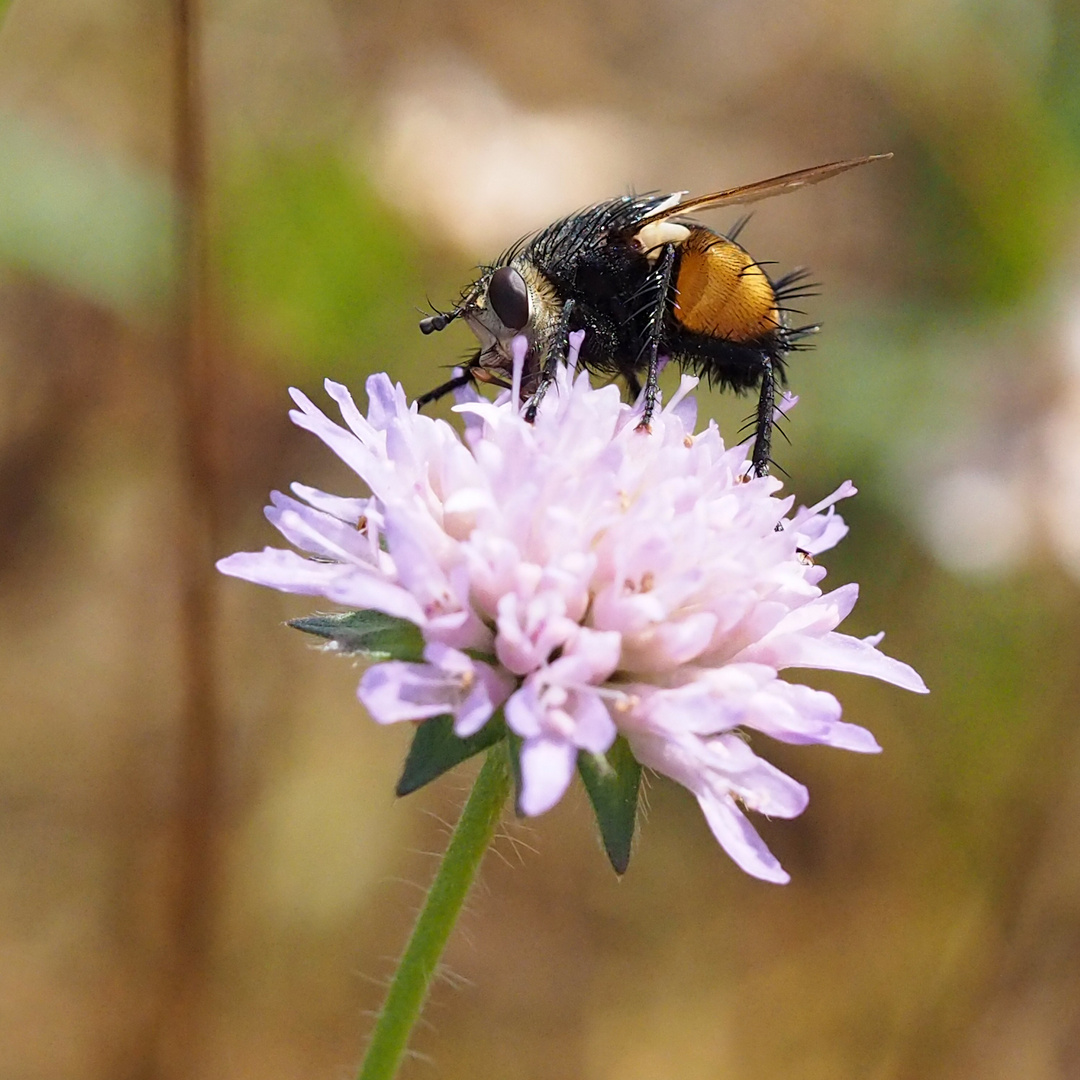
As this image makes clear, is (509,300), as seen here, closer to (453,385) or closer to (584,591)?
(453,385)

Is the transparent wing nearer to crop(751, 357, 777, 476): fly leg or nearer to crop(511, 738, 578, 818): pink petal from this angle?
crop(751, 357, 777, 476): fly leg

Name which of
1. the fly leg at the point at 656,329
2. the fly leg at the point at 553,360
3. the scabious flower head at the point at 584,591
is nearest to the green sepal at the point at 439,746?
the scabious flower head at the point at 584,591

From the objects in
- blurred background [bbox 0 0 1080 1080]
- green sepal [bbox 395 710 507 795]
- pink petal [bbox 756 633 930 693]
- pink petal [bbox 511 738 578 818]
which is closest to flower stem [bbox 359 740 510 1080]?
green sepal [bbox 395 710 507 795]

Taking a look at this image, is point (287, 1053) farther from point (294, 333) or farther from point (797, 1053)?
point (294, 333)

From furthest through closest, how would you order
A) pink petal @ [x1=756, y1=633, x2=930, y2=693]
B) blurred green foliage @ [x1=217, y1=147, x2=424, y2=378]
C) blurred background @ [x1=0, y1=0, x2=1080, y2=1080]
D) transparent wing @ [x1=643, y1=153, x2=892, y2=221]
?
blurred green foliage @ [x1=217, y1=147, x2=424, y2=378], blurred background @ [x1=0, y1=0, x2=1080, y2=1080], transparent wing @ [x1=643, y1=153, x2=892, y2=221], pink petal @ [x1=756, y1=633, x2=930, y2=693]

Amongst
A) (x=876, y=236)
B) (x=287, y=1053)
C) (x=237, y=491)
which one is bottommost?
(x=287, y=1053)

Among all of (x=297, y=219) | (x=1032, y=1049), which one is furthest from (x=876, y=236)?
(x=1032, y=1049)
